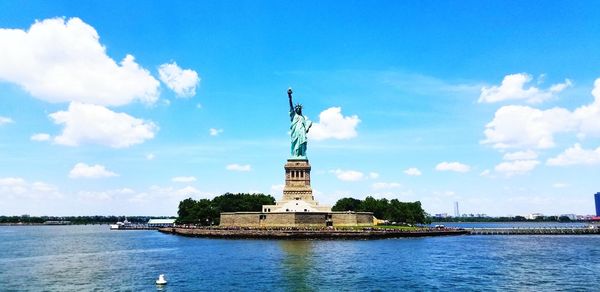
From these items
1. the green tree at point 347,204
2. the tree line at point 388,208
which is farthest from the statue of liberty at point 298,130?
the green tree at point 347,204

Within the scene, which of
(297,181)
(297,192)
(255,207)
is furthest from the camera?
(255,207)

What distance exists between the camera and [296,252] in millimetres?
52812

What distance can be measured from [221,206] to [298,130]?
87.7 ft

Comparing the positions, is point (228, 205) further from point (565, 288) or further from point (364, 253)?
point (565, 288)

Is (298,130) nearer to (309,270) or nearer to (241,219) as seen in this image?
(241,219)

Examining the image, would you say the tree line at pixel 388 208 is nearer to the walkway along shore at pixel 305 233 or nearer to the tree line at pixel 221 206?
the tree line at pixel 221 206

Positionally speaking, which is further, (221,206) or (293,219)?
(221,206)

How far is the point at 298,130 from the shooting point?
303 feet

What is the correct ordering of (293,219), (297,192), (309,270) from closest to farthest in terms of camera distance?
1. (309,270)
2. (293,219)
3. (297,192)

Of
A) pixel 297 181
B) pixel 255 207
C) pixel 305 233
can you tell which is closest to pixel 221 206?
pixel 255 207

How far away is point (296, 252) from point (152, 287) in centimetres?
2202

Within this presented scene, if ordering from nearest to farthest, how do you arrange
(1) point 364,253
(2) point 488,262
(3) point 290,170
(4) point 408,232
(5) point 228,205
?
(2) point 488,262 < (1) point 364,253 < (4) point 408,232 < (3) point 290,170 < (5) point 228,205

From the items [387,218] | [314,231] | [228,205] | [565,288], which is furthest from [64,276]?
[387,218]

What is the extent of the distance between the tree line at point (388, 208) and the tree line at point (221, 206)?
19.3 m
